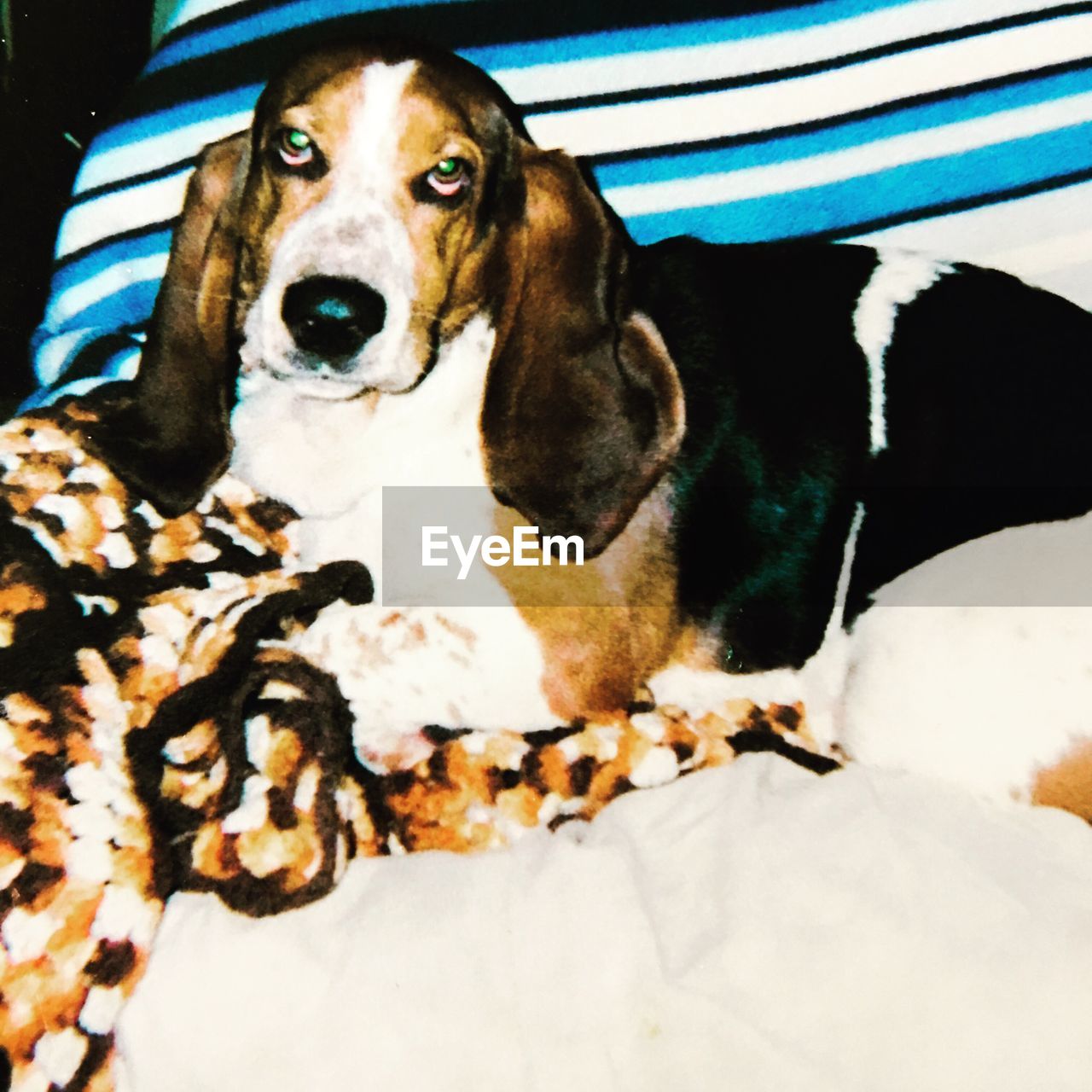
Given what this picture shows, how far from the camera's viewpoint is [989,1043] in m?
1.14

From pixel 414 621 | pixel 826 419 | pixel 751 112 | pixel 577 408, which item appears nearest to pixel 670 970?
pixel 414 621

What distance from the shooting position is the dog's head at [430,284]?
1510 millimetres

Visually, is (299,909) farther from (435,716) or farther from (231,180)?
(231,180)

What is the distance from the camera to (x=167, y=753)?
4.94 feet

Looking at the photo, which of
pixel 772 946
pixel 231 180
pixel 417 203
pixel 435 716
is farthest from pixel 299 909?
pixel 231 180

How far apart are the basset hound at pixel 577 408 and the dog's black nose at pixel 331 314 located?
10cm

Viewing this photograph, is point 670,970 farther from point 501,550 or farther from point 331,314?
point 331,314

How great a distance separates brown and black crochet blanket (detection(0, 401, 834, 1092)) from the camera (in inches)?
48.4

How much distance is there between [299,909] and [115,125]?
1612mm

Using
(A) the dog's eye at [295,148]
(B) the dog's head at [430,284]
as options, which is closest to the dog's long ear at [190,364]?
(B) the dog's head at [430,284]

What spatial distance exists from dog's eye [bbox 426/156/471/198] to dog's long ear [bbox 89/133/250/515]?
0.37 metres

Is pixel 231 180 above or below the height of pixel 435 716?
above

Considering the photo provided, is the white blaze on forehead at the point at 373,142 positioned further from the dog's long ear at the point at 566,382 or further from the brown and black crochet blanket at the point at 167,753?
the brown and black crochet blanket at the point at 167,753

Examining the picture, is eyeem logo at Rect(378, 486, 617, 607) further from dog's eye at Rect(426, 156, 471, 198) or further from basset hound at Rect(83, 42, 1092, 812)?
dog's eye at Rect(426, 156, 471, 198)
